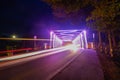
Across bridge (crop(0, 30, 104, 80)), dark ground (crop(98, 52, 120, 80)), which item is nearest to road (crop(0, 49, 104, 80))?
bridge (crop(0, 30, 104, 80))

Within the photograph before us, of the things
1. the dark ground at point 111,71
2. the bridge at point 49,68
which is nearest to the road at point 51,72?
the bridge at point 49,68

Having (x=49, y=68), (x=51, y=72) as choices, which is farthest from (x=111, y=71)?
(x=49, y=68)

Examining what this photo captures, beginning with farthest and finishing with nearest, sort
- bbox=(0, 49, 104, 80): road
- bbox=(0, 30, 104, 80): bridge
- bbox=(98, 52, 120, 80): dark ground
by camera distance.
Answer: bbox=(98, 52, 120, 80): dark ground → bbox=(0, 30, 104, 80): bridge → bbox=(0, 49, 104, 80): road

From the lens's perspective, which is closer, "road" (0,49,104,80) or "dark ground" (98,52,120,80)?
"road" (0,49,104,80)

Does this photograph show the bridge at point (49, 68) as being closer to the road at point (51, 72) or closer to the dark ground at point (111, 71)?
the road at point (51, 72)

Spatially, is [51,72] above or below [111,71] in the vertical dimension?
above

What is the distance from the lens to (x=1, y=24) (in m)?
57.1

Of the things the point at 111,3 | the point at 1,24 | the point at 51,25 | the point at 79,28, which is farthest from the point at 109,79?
the point at 1,24

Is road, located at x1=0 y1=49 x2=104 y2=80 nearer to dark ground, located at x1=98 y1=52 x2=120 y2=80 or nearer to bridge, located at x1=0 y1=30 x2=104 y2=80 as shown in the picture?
bridge, located at x1=0 y1=30 x2=104 y2=80

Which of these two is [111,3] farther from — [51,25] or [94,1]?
[51,25]

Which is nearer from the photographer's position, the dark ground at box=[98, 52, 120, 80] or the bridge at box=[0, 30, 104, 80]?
the bridge at box=[0, 30, 104, 80]

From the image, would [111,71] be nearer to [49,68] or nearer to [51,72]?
[51,72]

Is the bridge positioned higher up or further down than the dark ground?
higher up

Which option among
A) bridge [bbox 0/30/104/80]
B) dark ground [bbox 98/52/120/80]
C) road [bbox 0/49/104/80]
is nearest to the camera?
road [bbox 0/49/104/80]
